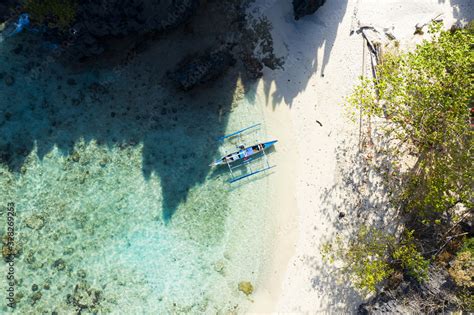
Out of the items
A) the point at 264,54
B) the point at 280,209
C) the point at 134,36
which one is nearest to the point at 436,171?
the point at 280,209

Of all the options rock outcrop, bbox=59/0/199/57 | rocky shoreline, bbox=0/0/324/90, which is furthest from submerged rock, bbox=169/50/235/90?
rock outcrop, bbox=59/0/199/57

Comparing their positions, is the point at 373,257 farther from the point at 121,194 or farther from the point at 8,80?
the point at 8,80

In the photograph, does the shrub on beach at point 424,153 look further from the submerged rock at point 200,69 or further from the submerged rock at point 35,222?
the submerged rock at point 35,222

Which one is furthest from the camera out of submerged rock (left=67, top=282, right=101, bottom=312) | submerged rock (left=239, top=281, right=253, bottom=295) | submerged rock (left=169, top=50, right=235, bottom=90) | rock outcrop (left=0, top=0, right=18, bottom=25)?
submerged rock (left=239, top=281, right=253, bottom=295)

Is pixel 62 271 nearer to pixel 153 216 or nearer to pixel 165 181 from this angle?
pixel 153 216

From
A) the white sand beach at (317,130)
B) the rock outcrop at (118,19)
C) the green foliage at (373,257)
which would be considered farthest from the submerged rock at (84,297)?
the green foliage at (373,257)

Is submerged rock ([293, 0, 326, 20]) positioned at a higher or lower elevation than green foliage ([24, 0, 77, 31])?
lower

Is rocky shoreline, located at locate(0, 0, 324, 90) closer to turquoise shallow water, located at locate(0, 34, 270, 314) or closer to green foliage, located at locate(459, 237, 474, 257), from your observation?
turquoise shallow water, located at locate(0, 34, 270, 314)

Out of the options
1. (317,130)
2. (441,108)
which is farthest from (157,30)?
(441,108)
